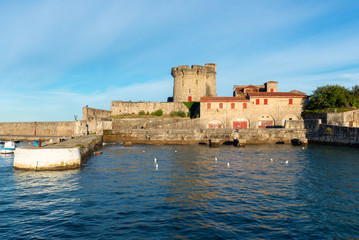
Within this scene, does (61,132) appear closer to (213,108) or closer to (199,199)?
(213,108)

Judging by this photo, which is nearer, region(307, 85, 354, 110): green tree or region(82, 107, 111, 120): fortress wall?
region(307, 85, 354, 110): green tree

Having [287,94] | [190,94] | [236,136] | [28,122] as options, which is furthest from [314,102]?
[28,122]

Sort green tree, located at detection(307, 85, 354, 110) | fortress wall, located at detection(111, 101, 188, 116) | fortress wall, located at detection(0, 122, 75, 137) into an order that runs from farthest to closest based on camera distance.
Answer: fortress wall, located at detection(111, 101, 188, 116) < fortress wall, located at detection(0, 122, 75, 137) < green tree, located at detection(307, 85, 354, 110)

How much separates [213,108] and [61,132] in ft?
112

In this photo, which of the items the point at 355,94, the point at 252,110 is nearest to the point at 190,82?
the point at 252,110

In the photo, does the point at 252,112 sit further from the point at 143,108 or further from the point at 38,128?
the point at 38,128

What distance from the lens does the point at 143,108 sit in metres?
55.4

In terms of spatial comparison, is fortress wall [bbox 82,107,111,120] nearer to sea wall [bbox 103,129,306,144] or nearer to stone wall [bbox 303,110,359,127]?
sea wall [bbox 103,129,306,144]

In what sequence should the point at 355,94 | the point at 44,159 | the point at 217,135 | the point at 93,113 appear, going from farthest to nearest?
the point at 93,113, the point at 355,94, the point at 217,135, the point at 44,159

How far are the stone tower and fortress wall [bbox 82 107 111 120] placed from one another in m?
17.6

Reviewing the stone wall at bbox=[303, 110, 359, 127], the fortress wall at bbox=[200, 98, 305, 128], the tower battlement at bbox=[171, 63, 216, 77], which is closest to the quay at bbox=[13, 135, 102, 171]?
the fortress wall at bbox=[200, 98, 305, 128]

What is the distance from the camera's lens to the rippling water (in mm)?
8664

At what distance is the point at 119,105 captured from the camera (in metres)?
55.6

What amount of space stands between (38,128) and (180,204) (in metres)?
53.9
